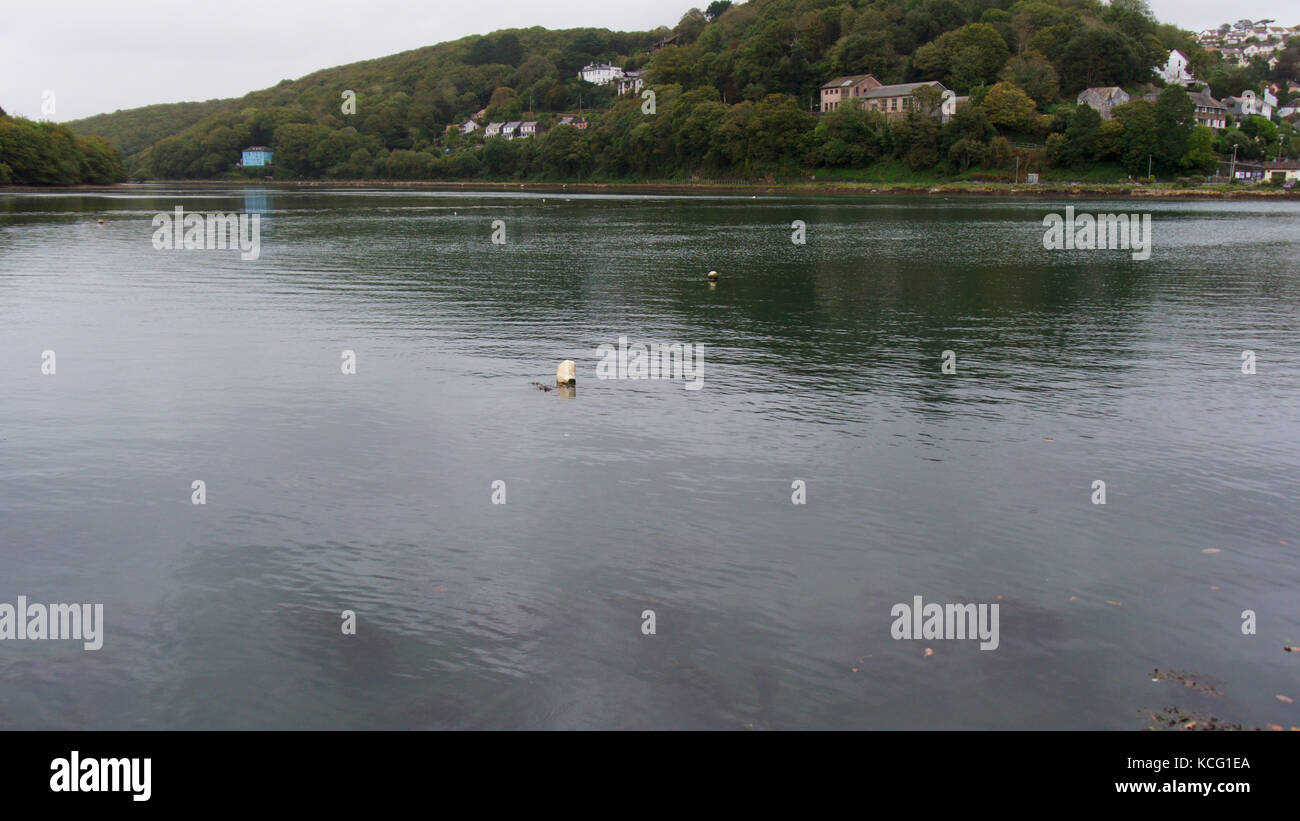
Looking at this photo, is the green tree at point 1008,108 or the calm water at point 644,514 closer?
the calm water at point 644,514

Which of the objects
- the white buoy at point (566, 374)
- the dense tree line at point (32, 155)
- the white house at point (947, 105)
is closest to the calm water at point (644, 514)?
the white buoy at point (566, 374)

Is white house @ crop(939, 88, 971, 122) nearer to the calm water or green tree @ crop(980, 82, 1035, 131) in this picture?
green tree @ crop(980, 82, 1035, 131)

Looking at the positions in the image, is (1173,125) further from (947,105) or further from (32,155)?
(32,155)

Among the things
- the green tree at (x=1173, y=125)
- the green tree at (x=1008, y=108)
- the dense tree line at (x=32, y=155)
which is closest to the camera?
the green tree at (x=1173, y=125)

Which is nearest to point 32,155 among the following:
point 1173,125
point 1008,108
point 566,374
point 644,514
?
point 1008,108

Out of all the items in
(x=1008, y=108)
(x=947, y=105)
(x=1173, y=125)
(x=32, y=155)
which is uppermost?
(x=947, y=105)

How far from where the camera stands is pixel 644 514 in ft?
65.9

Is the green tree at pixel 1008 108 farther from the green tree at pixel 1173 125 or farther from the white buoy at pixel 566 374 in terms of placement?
the white buoy at pixel 566 374

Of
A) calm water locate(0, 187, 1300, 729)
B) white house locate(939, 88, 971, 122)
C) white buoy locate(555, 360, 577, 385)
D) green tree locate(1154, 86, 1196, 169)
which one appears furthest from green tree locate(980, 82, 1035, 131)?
white buoy locate(555, 360, 577, 385)

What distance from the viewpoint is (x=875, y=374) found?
107 ft

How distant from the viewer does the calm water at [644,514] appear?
13.6 metres

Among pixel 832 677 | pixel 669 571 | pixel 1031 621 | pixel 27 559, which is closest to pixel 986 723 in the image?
pixel 832 677
